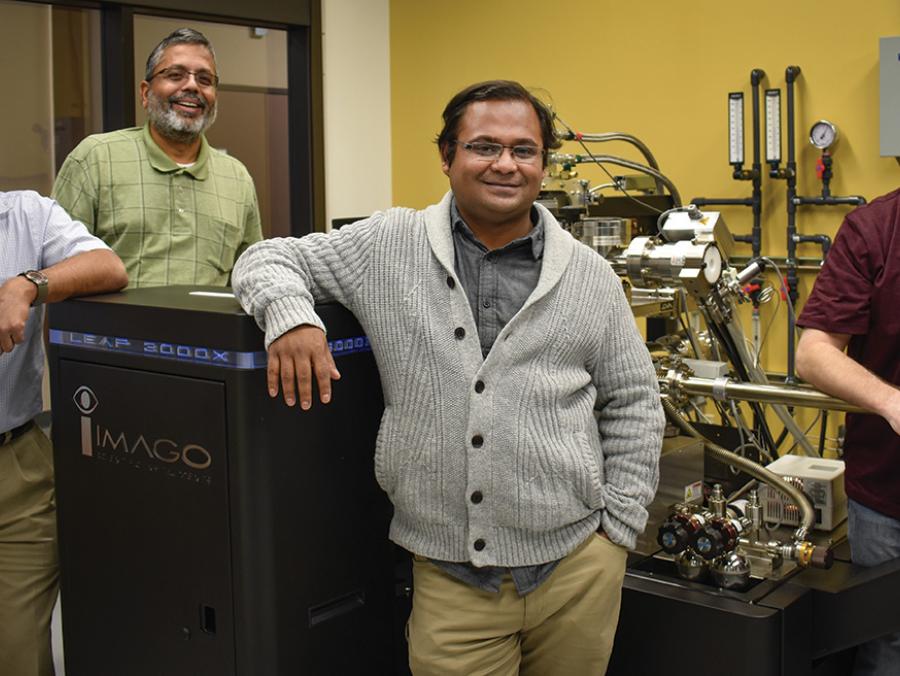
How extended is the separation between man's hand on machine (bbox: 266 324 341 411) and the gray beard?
1.40 metres

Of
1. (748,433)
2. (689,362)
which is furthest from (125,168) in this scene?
(748,433)

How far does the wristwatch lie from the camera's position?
1.63 meters

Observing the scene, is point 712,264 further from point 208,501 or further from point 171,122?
point 171,122

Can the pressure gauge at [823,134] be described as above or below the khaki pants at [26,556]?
above

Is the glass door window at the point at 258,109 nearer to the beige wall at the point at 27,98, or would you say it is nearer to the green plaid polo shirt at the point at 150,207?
the beige wall at the point at 27,98

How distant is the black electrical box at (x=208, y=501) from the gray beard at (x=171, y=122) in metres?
1.06

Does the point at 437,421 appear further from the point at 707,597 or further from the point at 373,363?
the point at 707,597

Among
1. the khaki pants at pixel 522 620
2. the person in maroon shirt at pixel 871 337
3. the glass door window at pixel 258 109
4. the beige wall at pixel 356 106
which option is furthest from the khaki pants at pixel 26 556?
the glass door window at pixel 258 109

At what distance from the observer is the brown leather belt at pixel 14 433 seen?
1.90m

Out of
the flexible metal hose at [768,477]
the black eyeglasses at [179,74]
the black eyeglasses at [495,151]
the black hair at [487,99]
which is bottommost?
the flexible metal hose at [768,477]

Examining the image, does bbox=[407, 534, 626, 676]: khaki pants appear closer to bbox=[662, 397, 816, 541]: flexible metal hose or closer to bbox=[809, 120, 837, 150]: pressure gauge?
bbox=[662, 397, 816, 541]: flexible metal hose

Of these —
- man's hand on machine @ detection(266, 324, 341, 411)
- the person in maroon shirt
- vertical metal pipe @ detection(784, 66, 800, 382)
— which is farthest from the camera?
vertical metal pipe @ detection(784, 66, 800, 382)

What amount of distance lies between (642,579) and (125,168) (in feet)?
5.19

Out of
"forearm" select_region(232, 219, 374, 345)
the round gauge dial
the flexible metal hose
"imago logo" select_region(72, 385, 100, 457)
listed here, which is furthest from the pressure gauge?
"imago logo" select_region(72, 385, 100, 457)
